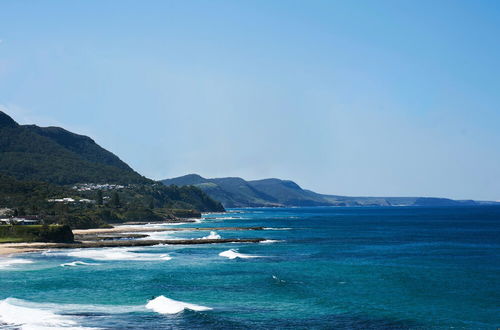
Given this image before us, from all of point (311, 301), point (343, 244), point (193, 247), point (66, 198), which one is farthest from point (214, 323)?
point (66, 198)

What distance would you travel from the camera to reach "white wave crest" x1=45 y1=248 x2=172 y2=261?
85.5 meters

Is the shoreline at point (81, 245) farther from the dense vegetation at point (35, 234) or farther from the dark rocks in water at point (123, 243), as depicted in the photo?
the dense vegetation at point (35, 234)

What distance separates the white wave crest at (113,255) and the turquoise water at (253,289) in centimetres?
18

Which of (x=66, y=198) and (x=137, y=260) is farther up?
(x=66, y=198)

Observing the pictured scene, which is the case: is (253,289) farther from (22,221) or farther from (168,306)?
(22,221)

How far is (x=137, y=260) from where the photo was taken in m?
82.9

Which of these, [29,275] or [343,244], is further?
[343,244]

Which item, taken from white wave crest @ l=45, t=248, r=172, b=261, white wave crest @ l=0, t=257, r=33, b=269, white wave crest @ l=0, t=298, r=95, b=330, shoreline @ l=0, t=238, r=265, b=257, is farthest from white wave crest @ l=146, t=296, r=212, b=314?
shoreline @ l=0, t=238, r=265, b=257

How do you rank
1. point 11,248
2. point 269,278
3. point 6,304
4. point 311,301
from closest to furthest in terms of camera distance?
point 6,304 → point 311,301 → point 269,278 → point 11,248

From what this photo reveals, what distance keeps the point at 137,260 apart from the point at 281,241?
149ft

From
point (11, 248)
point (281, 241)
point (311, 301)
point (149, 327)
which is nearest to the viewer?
point (149, 327)

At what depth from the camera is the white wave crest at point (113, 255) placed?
281ft

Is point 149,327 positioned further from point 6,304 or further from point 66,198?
point 66,198

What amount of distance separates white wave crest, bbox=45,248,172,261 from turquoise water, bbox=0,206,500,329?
18cm
